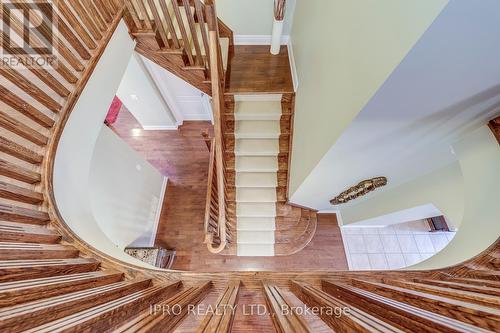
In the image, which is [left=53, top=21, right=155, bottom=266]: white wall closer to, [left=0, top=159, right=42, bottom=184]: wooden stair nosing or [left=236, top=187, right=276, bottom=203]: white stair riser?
[left=0, top=159, right=42, bottom=184]: wooden stair nosing

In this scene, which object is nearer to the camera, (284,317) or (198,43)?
(284,317)

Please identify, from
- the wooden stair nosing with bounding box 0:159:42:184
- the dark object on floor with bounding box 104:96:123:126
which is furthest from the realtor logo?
the dark object on floor with bounding box 104:96:123:126

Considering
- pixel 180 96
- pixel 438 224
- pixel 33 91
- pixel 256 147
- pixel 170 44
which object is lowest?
pixel 438 224

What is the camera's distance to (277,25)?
2.62m

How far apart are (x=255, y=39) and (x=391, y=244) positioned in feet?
11.5

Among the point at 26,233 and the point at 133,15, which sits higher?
the point at 133,15

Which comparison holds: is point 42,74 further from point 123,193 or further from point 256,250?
point 256,250

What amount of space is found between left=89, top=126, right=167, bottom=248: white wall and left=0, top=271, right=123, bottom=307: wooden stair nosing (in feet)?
4.16

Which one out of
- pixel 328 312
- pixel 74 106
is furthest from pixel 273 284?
pixel 74 106

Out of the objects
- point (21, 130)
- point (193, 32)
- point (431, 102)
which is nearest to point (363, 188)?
point (431, 102)

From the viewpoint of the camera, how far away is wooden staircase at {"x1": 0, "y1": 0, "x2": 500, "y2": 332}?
0.55m

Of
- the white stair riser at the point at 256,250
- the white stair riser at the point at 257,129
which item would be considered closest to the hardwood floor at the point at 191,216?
the white stair riser at the point at 256,250

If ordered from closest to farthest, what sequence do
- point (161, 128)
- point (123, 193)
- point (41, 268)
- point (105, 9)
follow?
point (41, 268) < point (105, 9) < point (123, 193) < point (161, 128)

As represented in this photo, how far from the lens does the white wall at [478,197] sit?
3.68ft
